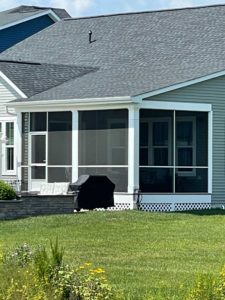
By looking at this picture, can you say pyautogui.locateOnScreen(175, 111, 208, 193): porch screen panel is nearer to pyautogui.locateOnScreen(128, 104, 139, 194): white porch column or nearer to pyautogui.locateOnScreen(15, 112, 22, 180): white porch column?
pyautogui.locateOnScreen(128, 104, 139, 194): white porch column

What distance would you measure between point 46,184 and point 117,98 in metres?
3.36

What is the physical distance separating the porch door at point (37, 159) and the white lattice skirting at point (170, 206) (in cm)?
410

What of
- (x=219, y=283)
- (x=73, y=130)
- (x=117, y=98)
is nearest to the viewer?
(x=219, y=283)

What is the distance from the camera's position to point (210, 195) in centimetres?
2895

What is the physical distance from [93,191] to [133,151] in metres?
1.75

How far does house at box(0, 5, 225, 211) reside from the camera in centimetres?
2817

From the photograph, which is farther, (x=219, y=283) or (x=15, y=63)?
(x=15, y=63)

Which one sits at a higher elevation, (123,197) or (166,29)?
(166,29)

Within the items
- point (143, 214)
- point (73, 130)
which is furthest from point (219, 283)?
point (73, 130)

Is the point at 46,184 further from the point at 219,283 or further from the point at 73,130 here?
the point at 219,283

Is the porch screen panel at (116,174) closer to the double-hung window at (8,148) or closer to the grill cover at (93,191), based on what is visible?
the grill cover at (93,191)

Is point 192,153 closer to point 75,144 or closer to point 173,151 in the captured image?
point 173,151

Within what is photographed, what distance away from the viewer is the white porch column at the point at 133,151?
2762 centimetres

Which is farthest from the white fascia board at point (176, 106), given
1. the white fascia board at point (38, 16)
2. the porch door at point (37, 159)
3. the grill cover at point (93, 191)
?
the white fascia board at point (38, 16)
